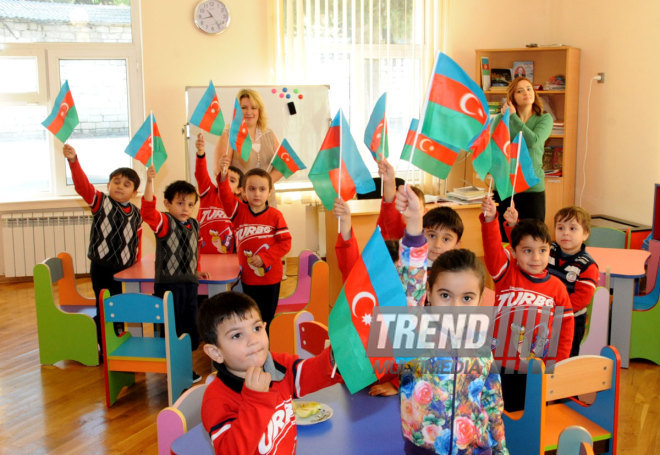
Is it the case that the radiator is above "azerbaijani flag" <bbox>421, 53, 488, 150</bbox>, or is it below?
below

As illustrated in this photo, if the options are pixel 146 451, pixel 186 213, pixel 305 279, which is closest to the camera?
pixel 146 451

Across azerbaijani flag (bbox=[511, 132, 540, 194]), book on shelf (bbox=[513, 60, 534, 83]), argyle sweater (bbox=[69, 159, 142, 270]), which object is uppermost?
book on shelf (bbox=[513, 60, 534, 83])

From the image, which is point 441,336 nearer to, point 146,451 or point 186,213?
point 146,451

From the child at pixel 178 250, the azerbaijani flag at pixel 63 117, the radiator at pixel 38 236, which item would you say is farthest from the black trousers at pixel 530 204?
the radiator at pixel 38 236

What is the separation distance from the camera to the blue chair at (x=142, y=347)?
3.24 meters

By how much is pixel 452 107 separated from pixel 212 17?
4.60 m

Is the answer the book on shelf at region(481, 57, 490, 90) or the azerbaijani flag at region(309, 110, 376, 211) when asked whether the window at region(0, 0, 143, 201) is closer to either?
the book on shelf at region(481, 57, 490, 90)

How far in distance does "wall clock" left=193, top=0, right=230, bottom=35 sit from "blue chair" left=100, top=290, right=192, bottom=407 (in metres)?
3.44

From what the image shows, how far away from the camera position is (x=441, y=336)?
70.4 inches

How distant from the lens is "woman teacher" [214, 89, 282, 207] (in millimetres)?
4586

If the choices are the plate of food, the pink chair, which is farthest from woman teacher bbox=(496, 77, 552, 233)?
the pink chair

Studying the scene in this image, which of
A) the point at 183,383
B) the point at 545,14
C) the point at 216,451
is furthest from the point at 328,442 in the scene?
the point at 545,14

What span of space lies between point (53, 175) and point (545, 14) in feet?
16.1

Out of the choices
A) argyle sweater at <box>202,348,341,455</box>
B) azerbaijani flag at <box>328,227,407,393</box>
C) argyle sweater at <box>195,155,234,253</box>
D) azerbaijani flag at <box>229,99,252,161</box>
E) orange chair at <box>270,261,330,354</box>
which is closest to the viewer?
argyle sweater at <box>202,348,341,455</box>
